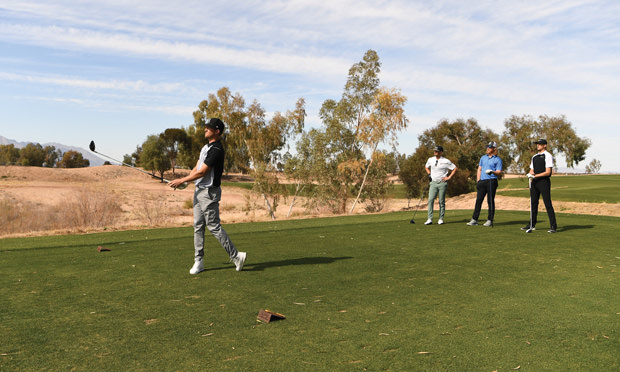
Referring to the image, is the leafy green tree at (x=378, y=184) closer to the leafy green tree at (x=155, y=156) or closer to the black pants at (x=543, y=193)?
the black pants at (x=543, y=193)

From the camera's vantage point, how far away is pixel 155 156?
75.9 meters

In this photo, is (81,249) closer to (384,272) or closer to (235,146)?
(384,272)

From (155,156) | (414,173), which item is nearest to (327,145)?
(414,173)

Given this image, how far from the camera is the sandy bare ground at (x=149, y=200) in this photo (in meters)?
21.8

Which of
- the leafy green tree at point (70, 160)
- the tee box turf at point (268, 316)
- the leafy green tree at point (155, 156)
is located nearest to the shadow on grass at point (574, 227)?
the tee box turf at point (268, 316)

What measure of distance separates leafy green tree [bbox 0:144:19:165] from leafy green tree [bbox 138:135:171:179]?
55695 millimetres

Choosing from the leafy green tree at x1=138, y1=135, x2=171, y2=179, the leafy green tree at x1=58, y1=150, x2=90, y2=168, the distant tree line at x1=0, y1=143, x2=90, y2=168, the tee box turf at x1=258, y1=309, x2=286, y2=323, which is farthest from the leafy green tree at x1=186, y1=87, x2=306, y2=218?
the leafy green tree at x1=58, y1=150, x2=90, y2=168

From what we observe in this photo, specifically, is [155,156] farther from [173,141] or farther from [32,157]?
[32,157]

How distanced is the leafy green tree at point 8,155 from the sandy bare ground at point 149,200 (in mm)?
36348

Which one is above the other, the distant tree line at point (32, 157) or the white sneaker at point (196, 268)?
the distant tree line at point (32, 157)

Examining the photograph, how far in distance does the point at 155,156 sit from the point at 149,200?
3227cm

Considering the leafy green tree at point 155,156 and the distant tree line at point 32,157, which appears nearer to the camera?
the leafy green tree at point 155,156

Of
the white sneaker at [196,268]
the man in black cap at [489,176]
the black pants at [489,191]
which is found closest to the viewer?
the white sneaker at [196,268]

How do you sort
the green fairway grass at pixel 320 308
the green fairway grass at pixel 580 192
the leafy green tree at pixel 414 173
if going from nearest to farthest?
1. the green fairway grass at pixel 320 308
2. the green fairway grass at pixel 580 192
3. the leafy green tree at pixel 414 173
